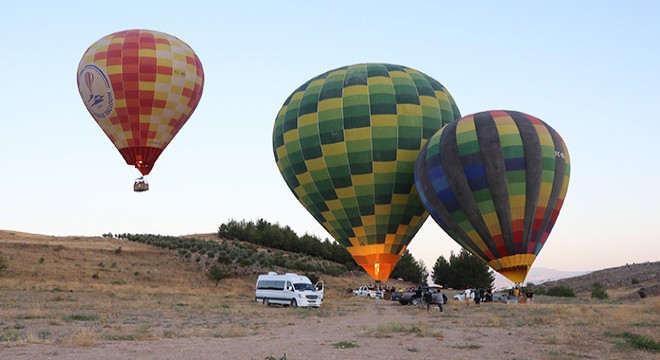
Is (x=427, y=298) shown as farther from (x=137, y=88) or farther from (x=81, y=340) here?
(x=81, y=340)

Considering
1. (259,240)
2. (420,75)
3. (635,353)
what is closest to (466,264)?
(259,240)

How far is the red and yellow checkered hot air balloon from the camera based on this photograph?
3397 cm

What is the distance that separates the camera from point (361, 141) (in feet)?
107

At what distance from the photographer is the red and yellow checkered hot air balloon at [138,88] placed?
3397cm

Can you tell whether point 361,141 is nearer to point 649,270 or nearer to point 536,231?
point 536,231

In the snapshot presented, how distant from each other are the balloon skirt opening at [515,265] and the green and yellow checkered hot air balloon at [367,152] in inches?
253

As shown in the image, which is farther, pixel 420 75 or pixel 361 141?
pixel 420 75

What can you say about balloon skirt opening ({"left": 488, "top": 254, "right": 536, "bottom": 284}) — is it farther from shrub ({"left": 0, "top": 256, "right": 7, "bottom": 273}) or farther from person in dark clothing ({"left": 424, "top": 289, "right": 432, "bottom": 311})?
shrub ({"left": 0, "top": 256, "right": 7, "bottom": 273})

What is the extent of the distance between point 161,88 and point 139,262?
2862cm

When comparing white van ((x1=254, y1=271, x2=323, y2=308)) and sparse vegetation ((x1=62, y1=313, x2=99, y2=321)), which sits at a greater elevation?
white van ((x1=254, y1=271, x2=323, y2=308))

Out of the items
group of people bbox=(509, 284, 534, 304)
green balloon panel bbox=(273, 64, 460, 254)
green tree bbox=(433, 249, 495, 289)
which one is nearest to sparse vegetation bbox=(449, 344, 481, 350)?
group of people bbox=(509, 284, 534, 304)

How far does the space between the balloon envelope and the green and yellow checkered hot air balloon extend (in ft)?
12.2

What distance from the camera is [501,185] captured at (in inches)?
1079

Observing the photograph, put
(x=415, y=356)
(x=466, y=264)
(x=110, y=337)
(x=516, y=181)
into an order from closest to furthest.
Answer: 1. (x=415, y=356)
2. (x=110, y=337)
3. (x=516, y=181)
4. (x=466, y=264)
